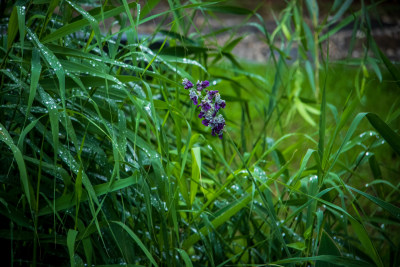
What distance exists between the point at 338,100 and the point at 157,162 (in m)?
1.88

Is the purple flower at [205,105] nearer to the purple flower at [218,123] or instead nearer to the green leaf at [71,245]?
the purple flower at [218,123]

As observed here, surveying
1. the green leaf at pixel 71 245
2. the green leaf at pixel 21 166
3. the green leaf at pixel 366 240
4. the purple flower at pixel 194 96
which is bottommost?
the green leaf at pixel 366 240

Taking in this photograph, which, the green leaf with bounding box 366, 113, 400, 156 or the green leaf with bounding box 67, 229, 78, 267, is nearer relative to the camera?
the green leaf with bounding box 67, 229, 78, 267

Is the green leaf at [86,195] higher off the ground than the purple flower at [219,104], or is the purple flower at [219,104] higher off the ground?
the purple flower at [219,104]

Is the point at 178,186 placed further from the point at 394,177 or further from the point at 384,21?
the point at 384,21

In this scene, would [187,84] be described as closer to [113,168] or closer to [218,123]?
[218,123]

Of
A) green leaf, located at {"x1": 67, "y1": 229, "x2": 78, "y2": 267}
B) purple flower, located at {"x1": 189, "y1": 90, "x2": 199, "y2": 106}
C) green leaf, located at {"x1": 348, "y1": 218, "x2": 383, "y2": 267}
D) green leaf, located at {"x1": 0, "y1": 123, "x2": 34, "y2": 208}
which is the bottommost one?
green leaf, located at {"x1": 348, "y1": 218, "x2": 383, "y2": 267}

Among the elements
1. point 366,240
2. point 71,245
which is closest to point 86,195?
point 71,245

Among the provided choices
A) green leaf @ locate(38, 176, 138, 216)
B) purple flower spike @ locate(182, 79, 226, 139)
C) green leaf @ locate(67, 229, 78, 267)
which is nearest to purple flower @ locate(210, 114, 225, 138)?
purple flower spike @ locate(182, 79, 226, 139)

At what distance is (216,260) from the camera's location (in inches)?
41.2

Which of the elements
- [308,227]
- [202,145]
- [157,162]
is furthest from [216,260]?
[202,145]

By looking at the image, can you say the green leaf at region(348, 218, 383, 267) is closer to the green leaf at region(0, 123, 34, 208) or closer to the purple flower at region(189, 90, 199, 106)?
the purple flower at region(189, 90, 199, 106)

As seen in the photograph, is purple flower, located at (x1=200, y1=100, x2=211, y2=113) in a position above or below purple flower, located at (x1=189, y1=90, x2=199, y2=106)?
below

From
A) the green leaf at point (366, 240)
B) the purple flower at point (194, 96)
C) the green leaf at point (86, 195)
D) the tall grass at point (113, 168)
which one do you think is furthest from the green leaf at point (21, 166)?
the green leaf at point (366, 240)
